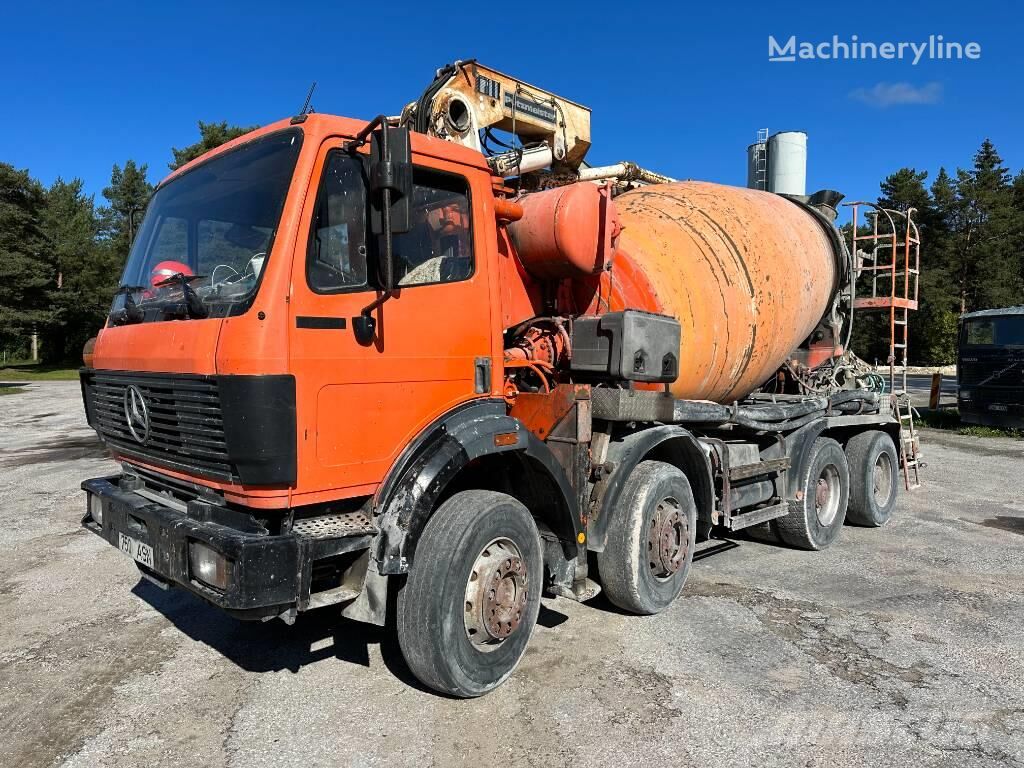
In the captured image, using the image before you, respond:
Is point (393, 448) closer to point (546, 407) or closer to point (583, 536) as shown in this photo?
point (546, 407)

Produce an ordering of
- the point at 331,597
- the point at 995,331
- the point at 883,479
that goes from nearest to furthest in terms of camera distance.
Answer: the point at 331,597
the point at 883,479
the point at 995,331

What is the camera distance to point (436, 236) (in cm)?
381

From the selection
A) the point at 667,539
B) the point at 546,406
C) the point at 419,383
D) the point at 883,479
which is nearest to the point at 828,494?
the point at 883,479

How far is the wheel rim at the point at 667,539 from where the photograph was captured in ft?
15.5

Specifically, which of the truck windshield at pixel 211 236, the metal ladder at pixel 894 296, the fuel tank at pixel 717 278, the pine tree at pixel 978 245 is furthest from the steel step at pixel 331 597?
the pine tree at pixel 978 245

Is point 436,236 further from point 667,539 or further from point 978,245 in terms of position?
point 978,245

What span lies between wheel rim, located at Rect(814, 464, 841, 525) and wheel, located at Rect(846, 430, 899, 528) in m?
0.57

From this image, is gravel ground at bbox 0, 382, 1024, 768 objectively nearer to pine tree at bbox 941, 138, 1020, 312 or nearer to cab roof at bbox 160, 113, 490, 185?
cab roof at bbox 160, 113, 490, 185

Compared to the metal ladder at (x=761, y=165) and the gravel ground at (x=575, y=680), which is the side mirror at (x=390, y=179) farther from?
the metal ladder at (x=761, y=165)

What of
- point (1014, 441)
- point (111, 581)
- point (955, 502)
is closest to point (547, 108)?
point (111, 581)

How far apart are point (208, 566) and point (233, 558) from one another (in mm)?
254

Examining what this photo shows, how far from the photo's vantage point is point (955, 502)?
900 cm

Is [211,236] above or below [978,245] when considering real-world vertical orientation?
below

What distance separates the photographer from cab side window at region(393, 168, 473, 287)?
3.62m
